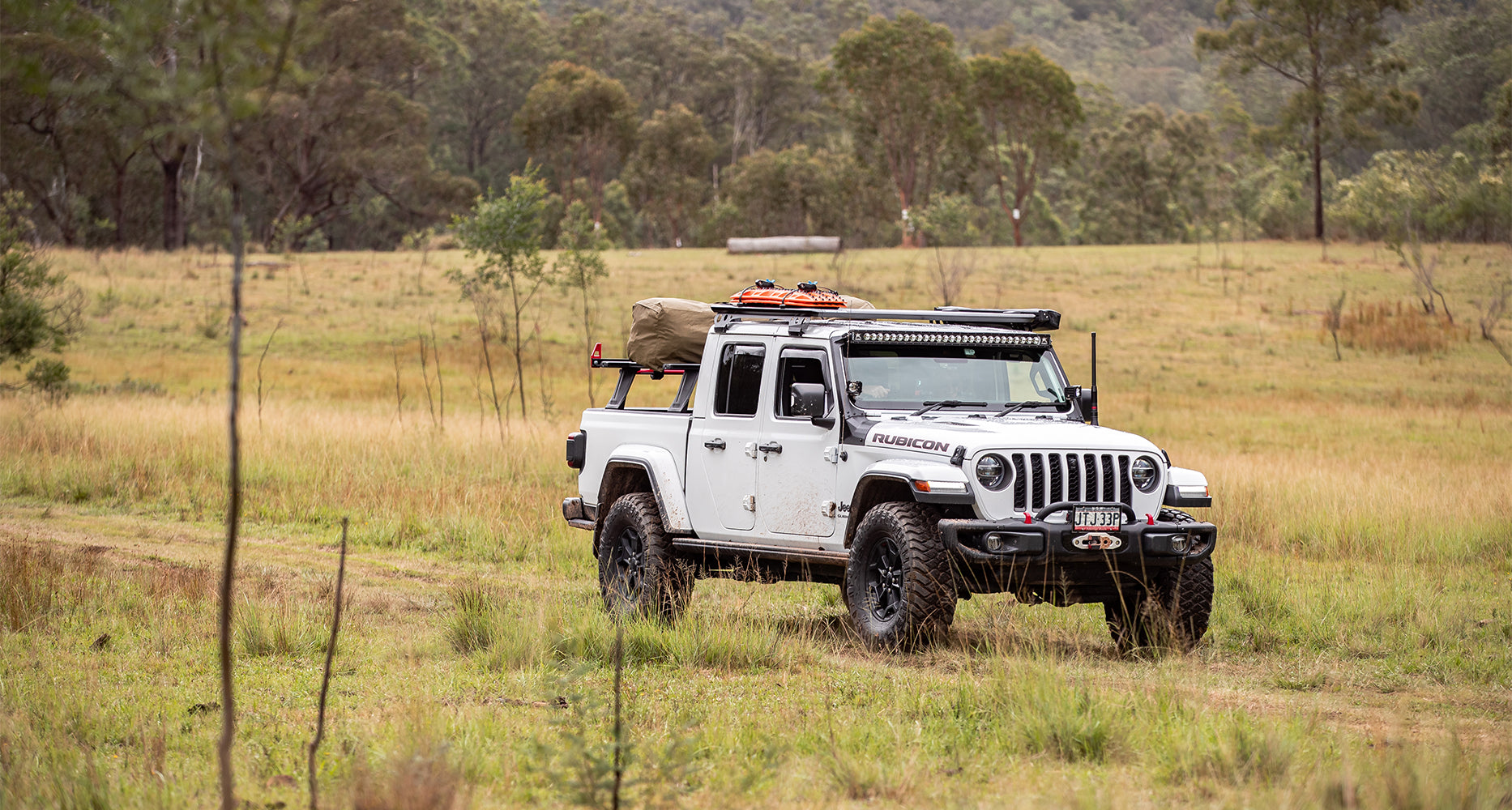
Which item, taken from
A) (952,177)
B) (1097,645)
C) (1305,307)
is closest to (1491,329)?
(1305,307)

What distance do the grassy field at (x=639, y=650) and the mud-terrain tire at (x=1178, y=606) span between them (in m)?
0.16

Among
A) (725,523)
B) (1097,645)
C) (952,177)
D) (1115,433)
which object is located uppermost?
(952,177)

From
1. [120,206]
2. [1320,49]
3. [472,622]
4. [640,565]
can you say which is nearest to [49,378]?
[640,565]

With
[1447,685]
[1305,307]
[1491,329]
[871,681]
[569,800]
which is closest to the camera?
[569,800]

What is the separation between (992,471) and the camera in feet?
27.6

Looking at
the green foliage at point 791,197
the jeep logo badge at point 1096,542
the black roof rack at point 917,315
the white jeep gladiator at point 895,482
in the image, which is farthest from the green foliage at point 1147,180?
the jeep logo badge at point 1096,542

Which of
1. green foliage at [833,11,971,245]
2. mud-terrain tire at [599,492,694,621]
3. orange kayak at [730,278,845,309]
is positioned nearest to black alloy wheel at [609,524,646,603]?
mud-terrain tire at [599,492,694,621]

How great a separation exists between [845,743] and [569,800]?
4.29ft

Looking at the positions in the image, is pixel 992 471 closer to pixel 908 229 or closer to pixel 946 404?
pixel 946 404

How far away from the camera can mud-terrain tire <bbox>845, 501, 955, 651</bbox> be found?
8.33 m

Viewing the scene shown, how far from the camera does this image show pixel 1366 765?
5.69m

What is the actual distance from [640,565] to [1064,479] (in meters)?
3.26

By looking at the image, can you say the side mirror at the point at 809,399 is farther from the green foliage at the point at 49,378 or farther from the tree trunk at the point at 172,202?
the tree trunk at the point at 172,202

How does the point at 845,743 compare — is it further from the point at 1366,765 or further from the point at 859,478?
the point at 859,478
